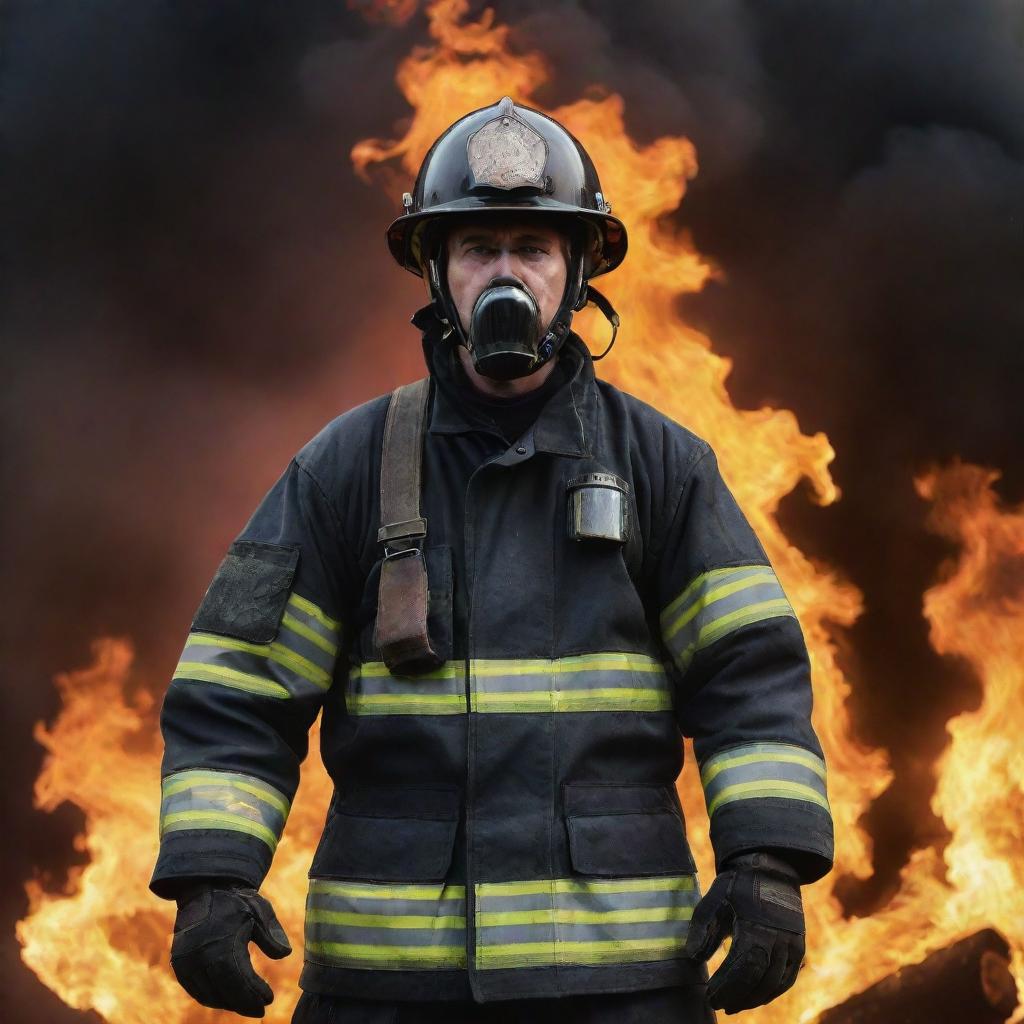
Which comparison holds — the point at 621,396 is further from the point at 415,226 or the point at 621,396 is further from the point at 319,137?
the point at 319,137

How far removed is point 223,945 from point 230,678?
53cm

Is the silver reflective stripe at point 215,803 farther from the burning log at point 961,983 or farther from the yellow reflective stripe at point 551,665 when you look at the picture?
the burning log at point 961,983

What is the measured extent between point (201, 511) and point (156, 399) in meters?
0.53

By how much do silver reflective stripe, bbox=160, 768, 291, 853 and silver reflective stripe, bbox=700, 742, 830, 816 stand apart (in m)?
0.91

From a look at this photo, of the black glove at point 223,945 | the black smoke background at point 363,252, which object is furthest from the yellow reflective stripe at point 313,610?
the black smoke background at point 363,252

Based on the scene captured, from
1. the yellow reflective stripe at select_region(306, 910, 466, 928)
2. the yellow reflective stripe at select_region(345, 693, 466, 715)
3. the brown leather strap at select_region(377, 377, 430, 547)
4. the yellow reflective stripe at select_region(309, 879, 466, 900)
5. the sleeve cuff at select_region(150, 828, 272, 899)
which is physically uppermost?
the brown leather strap at select_region(377, 377, 430, 547)

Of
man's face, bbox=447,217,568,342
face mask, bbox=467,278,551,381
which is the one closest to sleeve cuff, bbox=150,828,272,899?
face mask, bbox=467,278,551,381

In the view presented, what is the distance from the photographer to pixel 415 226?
3572mm

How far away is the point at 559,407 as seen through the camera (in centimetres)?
321

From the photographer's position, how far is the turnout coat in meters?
2.84

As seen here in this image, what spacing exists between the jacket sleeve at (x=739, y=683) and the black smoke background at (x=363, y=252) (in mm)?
3218

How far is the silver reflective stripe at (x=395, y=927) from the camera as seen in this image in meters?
2.81

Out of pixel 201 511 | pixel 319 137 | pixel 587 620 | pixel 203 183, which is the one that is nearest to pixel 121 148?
pixel 203 183

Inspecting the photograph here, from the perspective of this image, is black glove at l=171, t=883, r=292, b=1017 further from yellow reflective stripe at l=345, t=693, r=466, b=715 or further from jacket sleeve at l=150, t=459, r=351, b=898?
yellow reflective stripe at l=345, t=693, r=466, b=715
